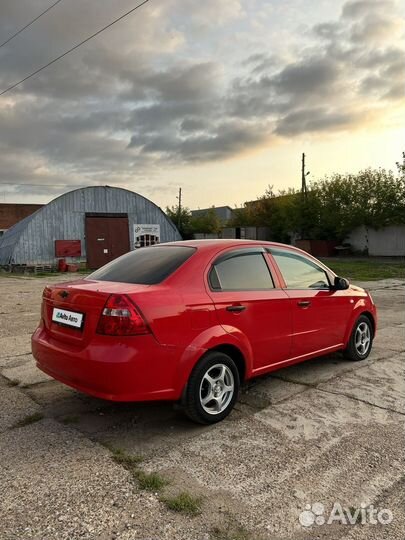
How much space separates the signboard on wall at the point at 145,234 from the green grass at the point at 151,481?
25.7 metres

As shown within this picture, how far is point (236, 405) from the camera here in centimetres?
421

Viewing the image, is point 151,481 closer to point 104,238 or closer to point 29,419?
point 29,419

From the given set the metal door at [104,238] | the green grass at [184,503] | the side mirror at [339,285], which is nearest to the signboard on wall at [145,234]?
the metal door at [104,238]

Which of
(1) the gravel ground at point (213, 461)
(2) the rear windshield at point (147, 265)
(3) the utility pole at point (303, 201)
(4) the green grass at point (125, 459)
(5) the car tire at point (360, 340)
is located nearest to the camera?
(1) the gravel ground at point (213, 461)

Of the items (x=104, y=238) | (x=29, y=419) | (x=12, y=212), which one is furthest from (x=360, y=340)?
(x=12, y=212)

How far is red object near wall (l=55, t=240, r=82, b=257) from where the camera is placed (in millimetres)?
26031

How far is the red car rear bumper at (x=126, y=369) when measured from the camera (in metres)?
3.25

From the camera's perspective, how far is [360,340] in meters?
5.73

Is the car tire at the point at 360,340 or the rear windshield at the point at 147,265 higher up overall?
the rear windshield at the point at 147,265

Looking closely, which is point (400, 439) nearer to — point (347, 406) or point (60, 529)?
point (347, 406)

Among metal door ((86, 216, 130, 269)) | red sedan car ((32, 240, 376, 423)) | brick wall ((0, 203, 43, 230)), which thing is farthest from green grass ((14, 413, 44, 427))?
brick wall ((0, 203, 43, 230))

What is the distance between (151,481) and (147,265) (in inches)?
72.9

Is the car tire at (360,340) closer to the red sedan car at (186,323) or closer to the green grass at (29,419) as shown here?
the red sedan car at (186,323)

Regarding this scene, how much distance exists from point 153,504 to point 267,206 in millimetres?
39443
